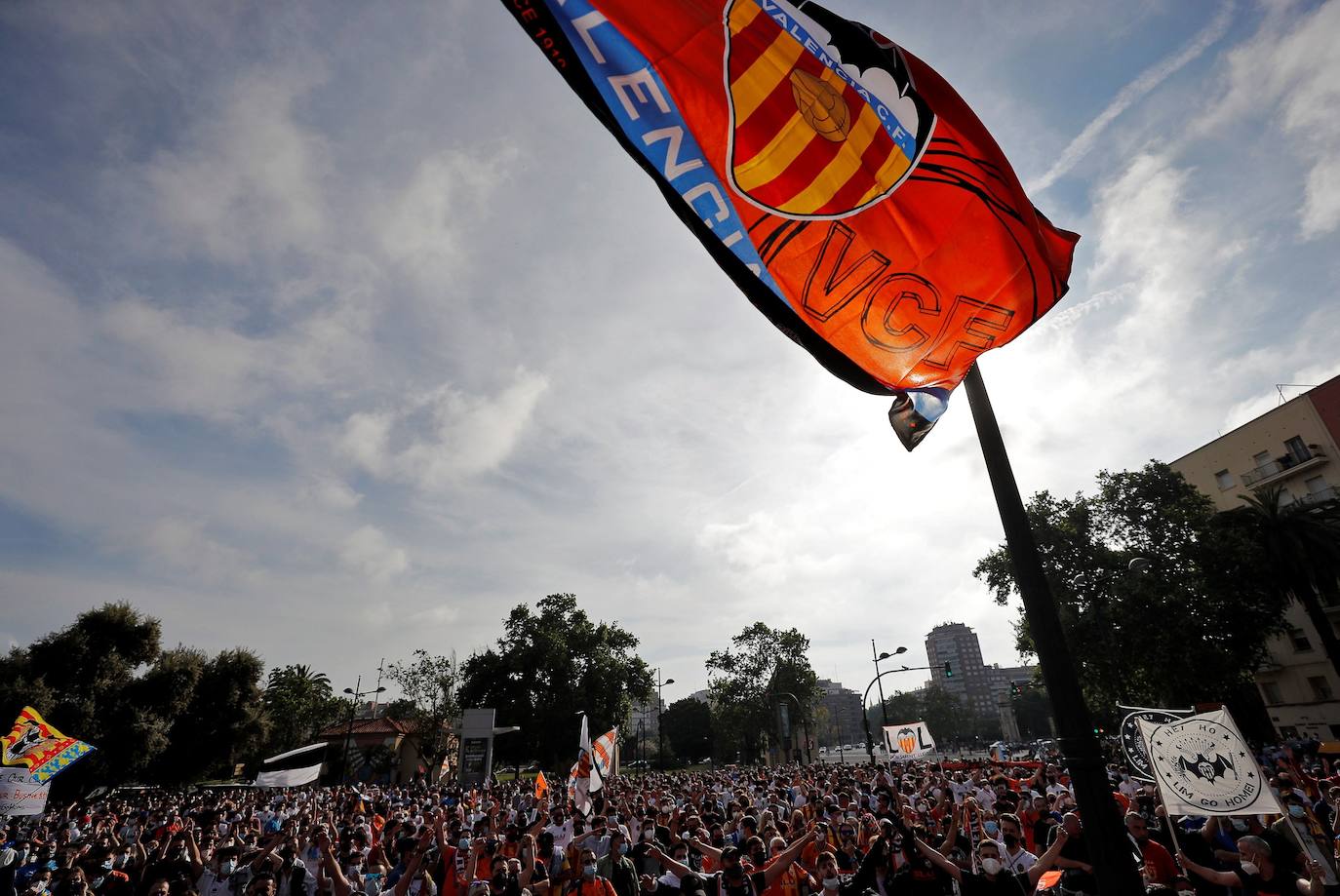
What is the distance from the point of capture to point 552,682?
175ft

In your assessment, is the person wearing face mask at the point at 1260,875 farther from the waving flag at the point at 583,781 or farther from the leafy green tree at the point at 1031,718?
the leafy green tree at the point at 1031,718

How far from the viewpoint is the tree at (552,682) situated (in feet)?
170

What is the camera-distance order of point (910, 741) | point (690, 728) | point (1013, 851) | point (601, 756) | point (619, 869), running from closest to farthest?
point (1013, 851)
point (619, 869)
point (601, 756)
point (910, 741)
point (690, 728)

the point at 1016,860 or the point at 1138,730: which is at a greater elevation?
the point at 1138,730

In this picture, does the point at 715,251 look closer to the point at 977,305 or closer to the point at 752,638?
the point at 977,305

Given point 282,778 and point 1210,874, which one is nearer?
point 1210,874

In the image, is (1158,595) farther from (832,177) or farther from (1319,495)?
(832,177)

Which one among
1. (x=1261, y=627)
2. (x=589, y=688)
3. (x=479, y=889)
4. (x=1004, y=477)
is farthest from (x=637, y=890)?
(x=589, y=688)

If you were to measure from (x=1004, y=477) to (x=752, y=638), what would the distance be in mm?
66574

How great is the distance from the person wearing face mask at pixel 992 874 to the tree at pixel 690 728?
8348 cm

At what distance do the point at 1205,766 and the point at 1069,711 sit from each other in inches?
298

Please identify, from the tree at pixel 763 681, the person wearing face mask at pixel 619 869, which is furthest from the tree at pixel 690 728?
the person wearing face mask at pixel 619 869

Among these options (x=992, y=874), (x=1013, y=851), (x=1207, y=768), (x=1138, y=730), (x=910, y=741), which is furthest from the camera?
(x=910, y=741)

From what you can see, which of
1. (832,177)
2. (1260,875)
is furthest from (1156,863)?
(832,177)
